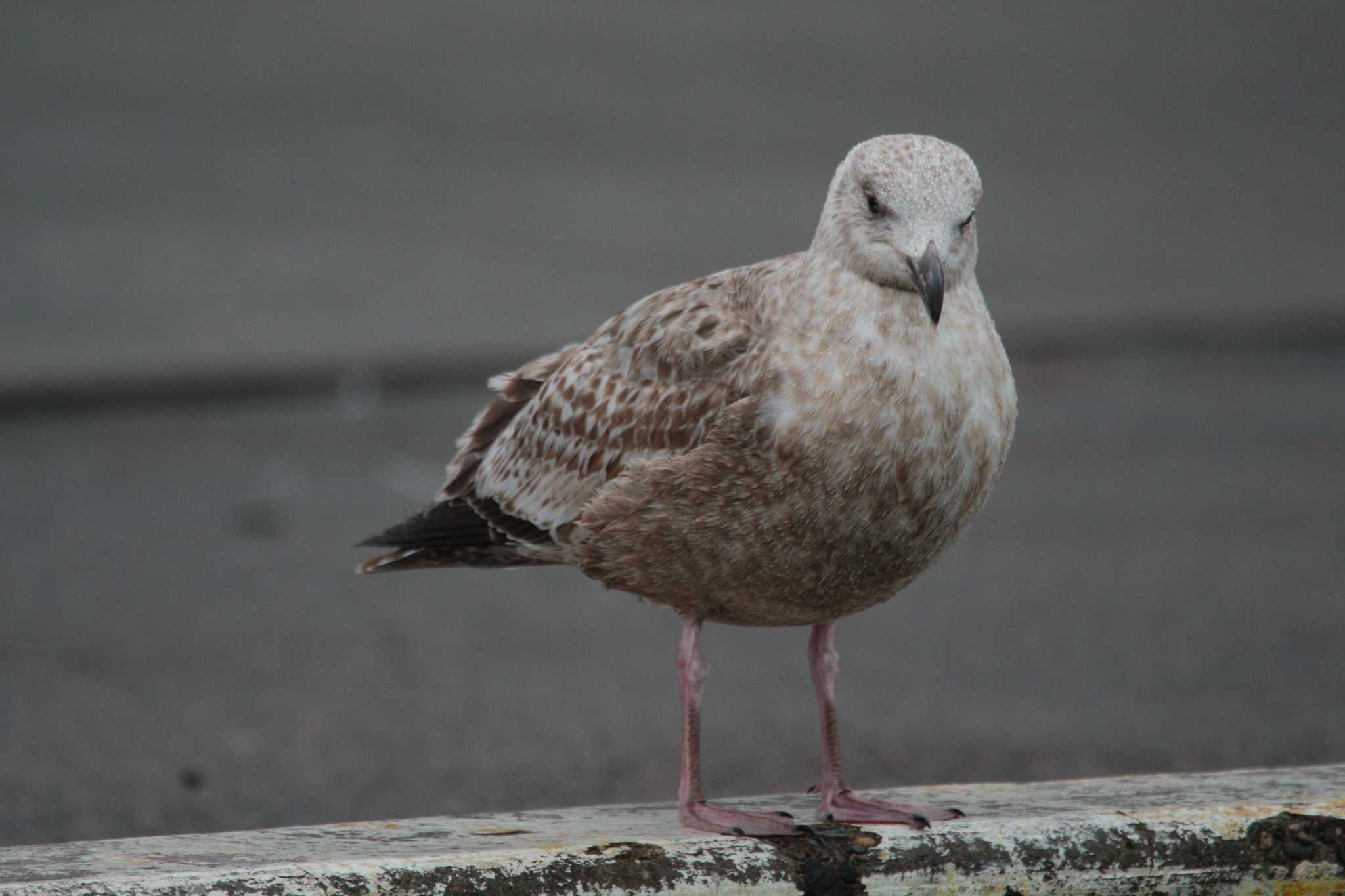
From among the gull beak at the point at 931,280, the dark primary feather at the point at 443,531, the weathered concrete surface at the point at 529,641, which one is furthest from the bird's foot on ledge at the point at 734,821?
the weathered concrete surface at the point at 529,641

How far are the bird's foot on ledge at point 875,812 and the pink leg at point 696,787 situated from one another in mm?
103

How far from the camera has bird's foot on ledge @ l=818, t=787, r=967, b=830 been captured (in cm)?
425

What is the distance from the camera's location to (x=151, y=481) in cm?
1069

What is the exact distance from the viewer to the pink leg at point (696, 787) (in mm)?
4242

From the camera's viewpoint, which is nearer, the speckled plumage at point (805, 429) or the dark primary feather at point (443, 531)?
the speckled plumage at point (805, 429)

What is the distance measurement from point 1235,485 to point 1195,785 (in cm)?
657

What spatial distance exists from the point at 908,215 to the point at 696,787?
1.37 metres

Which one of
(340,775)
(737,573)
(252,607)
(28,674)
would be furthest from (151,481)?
(737,573)

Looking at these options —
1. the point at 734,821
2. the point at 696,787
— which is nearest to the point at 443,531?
the point at 696,787

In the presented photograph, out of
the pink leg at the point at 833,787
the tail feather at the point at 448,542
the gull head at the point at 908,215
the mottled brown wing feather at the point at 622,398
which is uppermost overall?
the gull head at the point at 908,215

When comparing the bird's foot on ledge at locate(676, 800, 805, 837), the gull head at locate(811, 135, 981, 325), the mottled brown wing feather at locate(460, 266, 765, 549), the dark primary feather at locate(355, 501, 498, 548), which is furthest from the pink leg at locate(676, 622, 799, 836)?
the gull head at locate(811, 135, 981, 325)

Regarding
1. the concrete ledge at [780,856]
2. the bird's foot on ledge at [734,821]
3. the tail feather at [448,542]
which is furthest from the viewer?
the tail feather at [448,542]

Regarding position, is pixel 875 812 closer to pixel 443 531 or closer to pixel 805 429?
pixel 805 429

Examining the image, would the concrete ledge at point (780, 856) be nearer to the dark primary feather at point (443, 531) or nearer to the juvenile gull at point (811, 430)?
the juvenile gull at point (811, 430)
